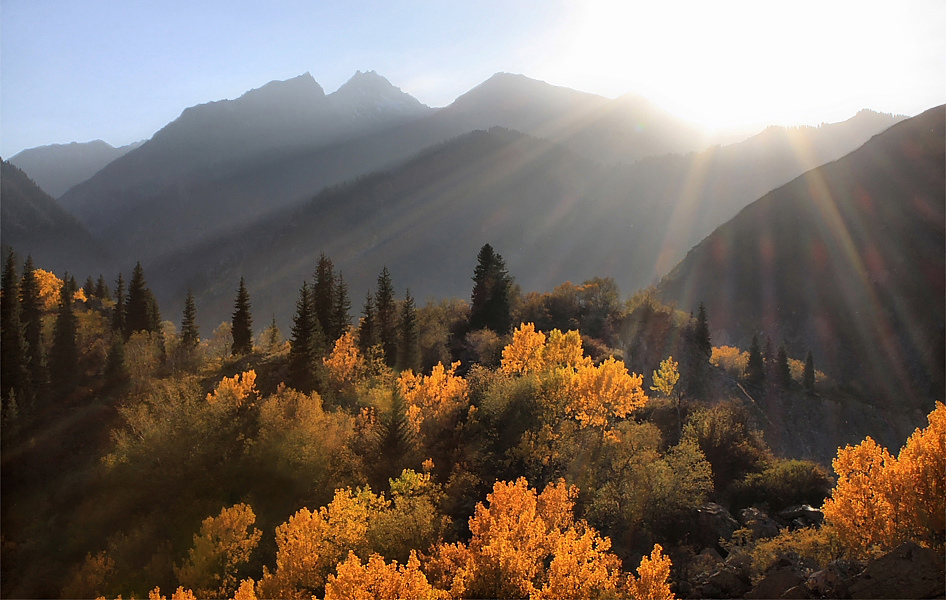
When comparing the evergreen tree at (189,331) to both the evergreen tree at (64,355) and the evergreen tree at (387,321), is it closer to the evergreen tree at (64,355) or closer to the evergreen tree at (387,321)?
the evergreen tree at (64,355)

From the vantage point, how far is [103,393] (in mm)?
67125

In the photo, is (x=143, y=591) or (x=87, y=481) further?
(x=87, y=481)

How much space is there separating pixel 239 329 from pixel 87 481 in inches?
1126

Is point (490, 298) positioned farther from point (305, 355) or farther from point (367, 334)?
point (305, 355)

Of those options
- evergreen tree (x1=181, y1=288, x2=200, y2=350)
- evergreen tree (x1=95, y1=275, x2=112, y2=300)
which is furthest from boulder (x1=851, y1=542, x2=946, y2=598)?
evergreen tree (x1=95, y1=275, x2=112, y2=300)

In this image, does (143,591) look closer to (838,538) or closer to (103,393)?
(103,393)

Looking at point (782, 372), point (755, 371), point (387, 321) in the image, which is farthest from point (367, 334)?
point (782, 372)

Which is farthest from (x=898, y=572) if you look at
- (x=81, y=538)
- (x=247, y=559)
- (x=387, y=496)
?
(x=81, y=538)

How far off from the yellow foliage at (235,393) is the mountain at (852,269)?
132306 millimetres

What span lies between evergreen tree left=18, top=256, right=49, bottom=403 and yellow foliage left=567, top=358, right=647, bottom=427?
219 feet

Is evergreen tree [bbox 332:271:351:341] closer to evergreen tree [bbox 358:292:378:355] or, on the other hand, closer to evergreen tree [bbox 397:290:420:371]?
evergreen tree [bbox 358:292:378:355]

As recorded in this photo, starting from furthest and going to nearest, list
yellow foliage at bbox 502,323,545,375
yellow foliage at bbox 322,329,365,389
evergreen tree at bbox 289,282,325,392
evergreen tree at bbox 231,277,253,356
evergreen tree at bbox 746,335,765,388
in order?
1. evergreen tree at bbox 746,335,765,388
2. evergreen tree at bbox 231,277,253,356
3. yellow foliage at bbox 322,329,365,389
4. evergreen tree at bbox 289,282,325,392
5. yellow foliage at bbox 502,323,545,375

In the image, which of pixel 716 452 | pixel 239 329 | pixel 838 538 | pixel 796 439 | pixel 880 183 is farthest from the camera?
pixel 880 183

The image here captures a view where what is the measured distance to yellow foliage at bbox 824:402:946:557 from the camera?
24.1 meters
